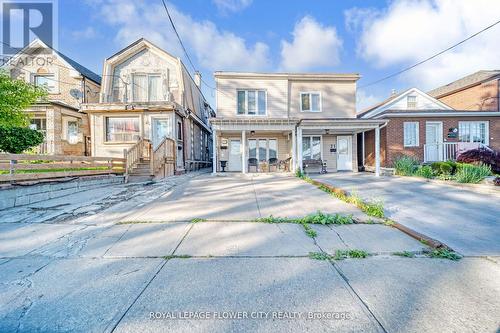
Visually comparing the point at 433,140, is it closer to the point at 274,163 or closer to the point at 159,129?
the point at 274,163

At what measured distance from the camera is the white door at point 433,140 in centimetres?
1286

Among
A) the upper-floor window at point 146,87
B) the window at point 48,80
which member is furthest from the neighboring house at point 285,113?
the window at point 48,80

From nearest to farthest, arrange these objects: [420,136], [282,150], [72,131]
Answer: [420,136], [282,150], [72,131]

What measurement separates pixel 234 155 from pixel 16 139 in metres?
10.3

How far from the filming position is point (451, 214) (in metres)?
4.83

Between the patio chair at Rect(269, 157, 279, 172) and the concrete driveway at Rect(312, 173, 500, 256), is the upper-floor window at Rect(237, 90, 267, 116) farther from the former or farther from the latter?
the concrete driveway at Rect(312, 173, 500, 256)

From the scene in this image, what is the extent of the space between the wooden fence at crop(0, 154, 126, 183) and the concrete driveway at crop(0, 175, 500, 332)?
2.48 meters

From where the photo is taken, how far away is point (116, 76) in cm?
1452

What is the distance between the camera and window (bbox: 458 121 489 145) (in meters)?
13.1

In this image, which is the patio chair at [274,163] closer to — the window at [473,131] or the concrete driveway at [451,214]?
the concrete driveway at [451,214]

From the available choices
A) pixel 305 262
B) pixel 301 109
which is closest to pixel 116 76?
pixel 301 109

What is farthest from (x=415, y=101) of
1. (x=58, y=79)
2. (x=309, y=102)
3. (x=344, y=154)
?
(x=58, y=79)

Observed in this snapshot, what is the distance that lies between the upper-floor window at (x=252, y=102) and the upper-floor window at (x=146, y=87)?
5.38 m

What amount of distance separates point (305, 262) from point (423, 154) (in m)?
14.0
